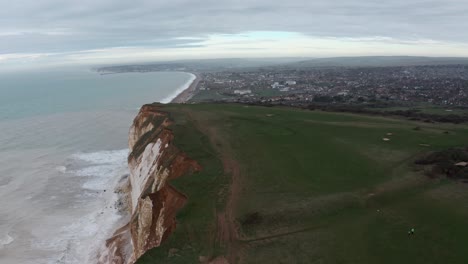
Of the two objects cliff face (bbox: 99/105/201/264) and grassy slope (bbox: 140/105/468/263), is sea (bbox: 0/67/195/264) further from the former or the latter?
grassy slope (bbox: 140/105/468/263)

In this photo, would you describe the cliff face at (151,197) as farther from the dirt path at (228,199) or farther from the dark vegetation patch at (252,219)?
the dark vegetation patch at (252,219)

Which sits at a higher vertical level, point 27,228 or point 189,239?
point 189,239

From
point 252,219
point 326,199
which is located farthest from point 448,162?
point 252,219

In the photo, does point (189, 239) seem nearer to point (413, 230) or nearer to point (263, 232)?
point (263, 232)

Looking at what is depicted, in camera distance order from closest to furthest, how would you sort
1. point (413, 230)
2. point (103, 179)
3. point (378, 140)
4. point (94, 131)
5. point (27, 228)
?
point (413, 230)
point (27, 228)
point (378, 140)
point (103, 179)
point (94, 131)

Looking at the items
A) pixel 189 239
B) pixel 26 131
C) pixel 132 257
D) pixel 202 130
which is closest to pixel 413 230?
pixel 189 239
